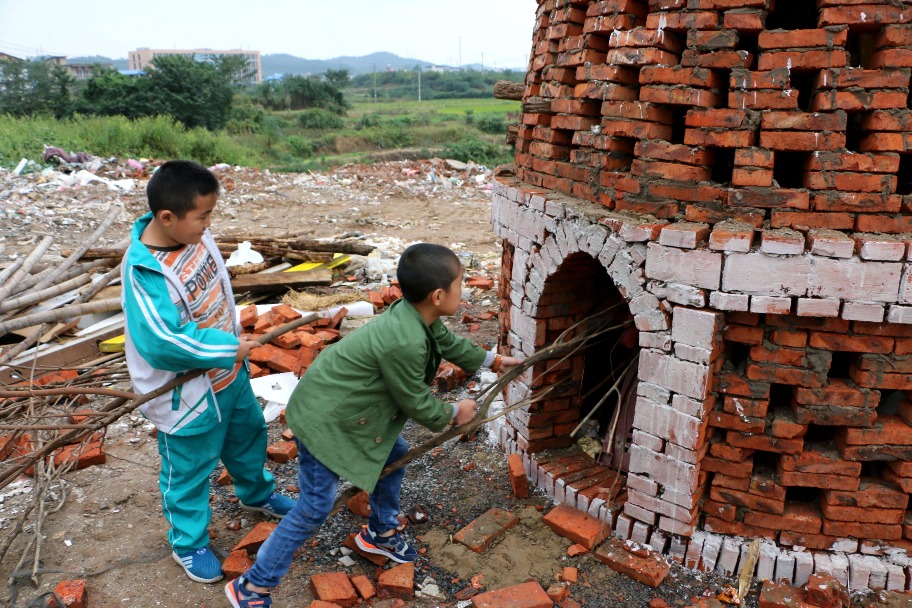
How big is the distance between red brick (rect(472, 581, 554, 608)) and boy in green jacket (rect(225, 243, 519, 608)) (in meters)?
0.72

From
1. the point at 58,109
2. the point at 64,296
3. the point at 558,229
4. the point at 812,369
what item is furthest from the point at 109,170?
the point at 58,109

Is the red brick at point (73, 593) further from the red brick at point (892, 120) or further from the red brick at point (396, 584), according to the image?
the red brick at point (892, 120)

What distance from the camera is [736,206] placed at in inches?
111

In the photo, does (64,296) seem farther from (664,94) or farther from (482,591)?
(664,94)

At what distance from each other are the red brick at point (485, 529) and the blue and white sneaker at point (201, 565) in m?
1.18

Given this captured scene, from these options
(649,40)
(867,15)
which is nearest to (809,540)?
(867,15)

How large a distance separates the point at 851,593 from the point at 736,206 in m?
1.86

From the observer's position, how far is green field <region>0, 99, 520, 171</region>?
17.5 metres

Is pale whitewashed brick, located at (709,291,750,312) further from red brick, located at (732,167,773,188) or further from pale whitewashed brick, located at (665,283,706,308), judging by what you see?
red brick, located at (732,167,773,188)

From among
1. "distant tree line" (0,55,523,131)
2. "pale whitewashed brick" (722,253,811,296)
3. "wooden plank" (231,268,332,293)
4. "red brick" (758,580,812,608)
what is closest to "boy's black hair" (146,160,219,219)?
"pale whitewashed brick" (722,253,811,296)

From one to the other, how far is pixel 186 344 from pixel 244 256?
15.9 ft

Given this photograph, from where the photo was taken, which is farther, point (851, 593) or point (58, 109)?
point (58, 109)

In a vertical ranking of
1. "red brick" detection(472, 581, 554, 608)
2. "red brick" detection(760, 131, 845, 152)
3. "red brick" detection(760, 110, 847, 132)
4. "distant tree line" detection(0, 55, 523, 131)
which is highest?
"distant tree line" detection(0, 55, 523, 131)

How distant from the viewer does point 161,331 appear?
8.77 feet
